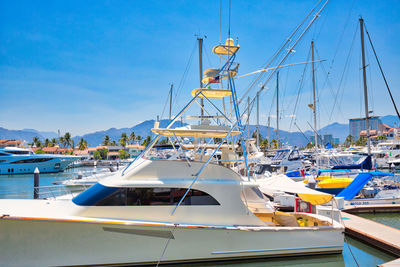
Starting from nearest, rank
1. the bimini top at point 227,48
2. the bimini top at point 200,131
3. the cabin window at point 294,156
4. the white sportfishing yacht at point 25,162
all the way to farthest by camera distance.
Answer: the bimini top at point 200,131 < the bimini top at point 227,48 < the cabin window at point 294,156 < the white sportfishing yacht at point 25,162

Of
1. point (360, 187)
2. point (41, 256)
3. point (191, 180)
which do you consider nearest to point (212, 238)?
point (191, 180)

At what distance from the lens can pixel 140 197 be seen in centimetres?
693

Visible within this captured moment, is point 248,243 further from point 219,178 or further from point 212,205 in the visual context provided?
point 219,178

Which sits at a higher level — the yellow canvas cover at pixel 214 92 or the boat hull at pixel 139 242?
the yellow canvas cover at pixel 214 92

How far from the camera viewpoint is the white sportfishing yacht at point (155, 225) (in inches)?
240

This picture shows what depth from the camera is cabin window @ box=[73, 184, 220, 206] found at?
6.79m

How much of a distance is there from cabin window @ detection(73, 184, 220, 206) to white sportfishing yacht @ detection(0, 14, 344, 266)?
23mm

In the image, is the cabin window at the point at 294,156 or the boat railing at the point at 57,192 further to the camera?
the cabin window at the point at 294,156

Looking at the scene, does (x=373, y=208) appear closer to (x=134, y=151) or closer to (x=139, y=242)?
(x=139, y=242)

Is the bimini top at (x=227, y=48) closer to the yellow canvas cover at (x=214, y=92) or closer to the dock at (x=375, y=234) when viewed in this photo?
the yellow canvas cover at (x=214, y=92)

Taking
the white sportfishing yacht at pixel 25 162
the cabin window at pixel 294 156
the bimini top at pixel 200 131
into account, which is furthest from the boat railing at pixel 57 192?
the white sportfishing yacht at pixel 25 162

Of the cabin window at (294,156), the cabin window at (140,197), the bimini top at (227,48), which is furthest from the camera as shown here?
the cabin window at (294,156)

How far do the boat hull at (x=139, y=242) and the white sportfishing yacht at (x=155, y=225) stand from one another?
2 cm

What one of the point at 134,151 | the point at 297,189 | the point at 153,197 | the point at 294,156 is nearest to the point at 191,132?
the point at 153,197
